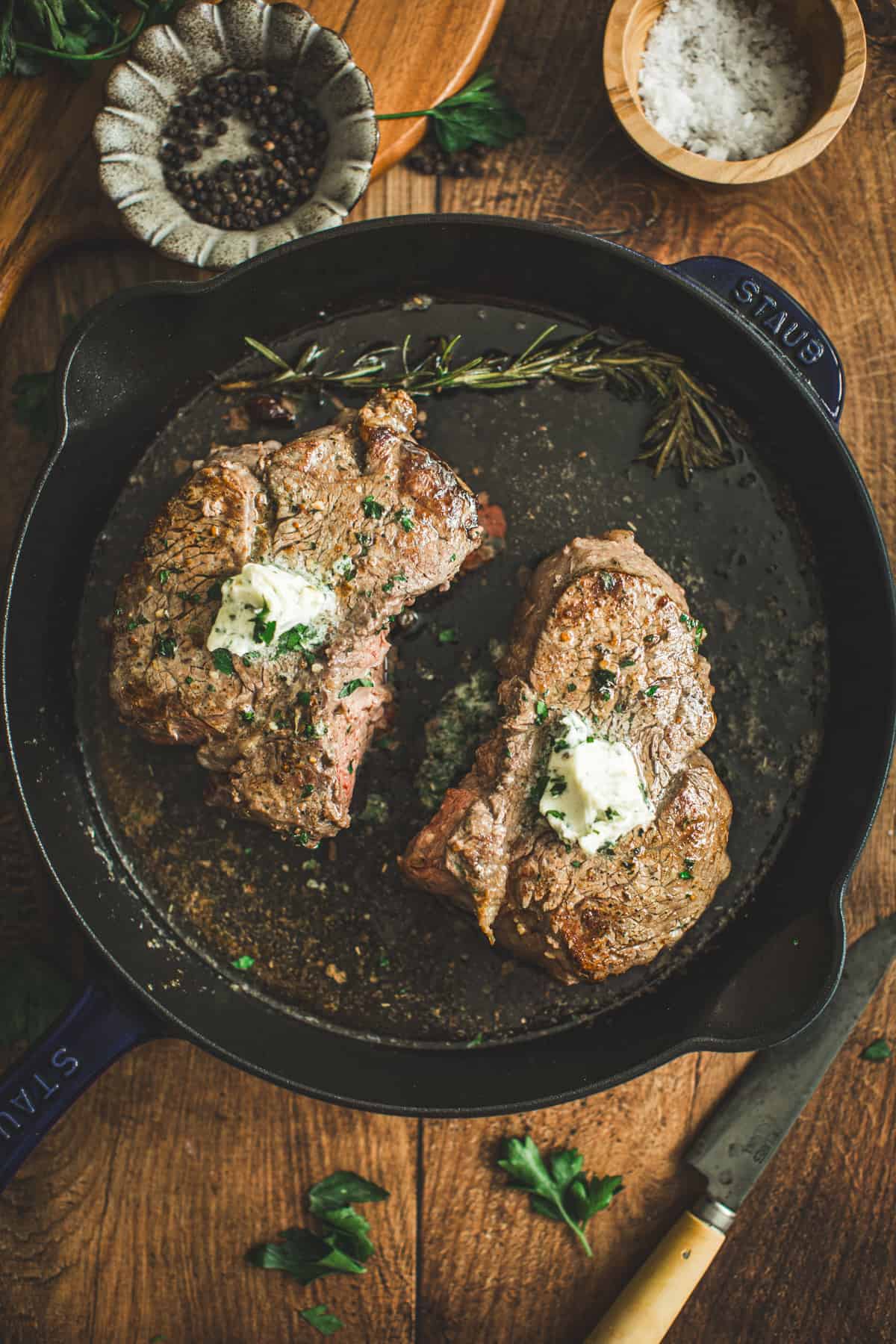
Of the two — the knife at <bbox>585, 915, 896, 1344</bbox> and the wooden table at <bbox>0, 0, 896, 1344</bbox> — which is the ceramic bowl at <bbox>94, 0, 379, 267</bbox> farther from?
the knife at <bbox>585, 915, 896, 1344</bbox>

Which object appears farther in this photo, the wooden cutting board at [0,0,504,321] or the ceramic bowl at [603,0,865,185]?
the wooden cutting board at [0,0,504,321]

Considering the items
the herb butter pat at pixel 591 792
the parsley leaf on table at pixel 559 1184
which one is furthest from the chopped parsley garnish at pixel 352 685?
the parsley leaf on table at pixel 559 1184

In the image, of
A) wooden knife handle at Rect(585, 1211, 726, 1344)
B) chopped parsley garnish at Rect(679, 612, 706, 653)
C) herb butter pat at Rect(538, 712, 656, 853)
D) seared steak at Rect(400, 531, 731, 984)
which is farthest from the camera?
wooden knife handle at Rect(585, 1211, 726, 1344)

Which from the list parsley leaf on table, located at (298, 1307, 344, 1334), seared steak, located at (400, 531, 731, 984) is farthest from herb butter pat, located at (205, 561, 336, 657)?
parsley leaf on table, located at (298, 1307, 344, 1334)

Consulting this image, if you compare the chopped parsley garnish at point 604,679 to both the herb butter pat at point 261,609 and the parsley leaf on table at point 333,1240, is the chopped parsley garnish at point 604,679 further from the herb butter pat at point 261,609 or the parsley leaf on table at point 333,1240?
the parsley leaf on table at point 333,1240

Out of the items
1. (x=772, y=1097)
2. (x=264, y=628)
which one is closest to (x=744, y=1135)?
(x=772, y=1097)

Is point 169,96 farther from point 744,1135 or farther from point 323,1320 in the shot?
point 323,1320
